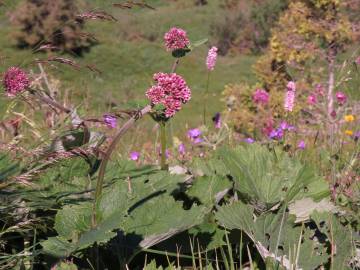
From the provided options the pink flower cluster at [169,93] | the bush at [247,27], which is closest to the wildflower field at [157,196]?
the pink flower cluster at [169,93]

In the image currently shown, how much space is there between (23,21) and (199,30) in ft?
37.9

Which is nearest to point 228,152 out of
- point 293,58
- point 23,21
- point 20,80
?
point 20,80

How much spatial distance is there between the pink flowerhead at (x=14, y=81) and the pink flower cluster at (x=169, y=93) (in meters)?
0.42

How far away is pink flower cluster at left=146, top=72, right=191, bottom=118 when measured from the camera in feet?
4.09

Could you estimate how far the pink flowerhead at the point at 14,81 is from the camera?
146 cm

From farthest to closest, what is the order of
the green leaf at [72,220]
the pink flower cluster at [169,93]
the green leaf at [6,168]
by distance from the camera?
the green leaf at [6,168]
the green leaf at [72,220]
the pink flower cluster at [169,93]

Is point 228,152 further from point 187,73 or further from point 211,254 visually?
point 187,73

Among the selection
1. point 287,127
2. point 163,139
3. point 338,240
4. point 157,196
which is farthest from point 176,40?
point 338,240

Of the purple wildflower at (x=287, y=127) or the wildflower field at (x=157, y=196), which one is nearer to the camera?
the wildflower field at (x=157, y=196)

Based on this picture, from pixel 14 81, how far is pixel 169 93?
1.57ft

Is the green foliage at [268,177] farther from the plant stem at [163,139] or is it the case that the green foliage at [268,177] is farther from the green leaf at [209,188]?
the plant stem at [163,139]

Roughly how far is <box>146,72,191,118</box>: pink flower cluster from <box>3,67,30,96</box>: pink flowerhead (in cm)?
42

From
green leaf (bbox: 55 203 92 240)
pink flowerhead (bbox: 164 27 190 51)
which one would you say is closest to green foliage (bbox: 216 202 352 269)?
green leaf (bbox: 55 203 92 240)

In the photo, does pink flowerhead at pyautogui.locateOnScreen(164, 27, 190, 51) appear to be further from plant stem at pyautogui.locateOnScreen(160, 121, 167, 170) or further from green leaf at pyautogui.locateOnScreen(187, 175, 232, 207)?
green leaf at pyautogui.locateOnScreen(187, 175, 232, 207)
